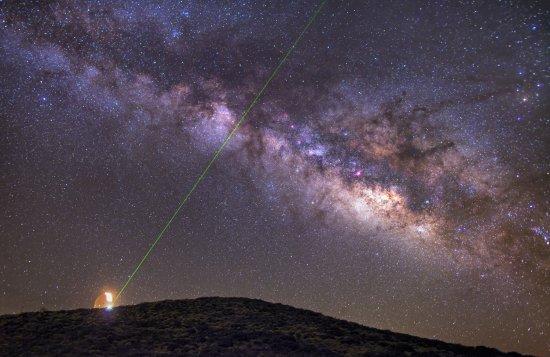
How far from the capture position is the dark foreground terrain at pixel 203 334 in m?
13.9

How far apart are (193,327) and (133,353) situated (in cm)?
300

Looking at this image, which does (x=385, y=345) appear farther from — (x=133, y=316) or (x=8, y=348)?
(x=8, y=348)

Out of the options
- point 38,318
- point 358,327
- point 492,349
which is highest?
point 38,318

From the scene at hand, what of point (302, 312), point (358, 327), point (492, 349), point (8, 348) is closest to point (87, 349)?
point (8, 348)

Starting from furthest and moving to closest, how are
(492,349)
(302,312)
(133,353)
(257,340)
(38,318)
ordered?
(302,312)
(38,318)
(492,349)
(257,340)
(133,353)

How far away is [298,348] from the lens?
1405cm

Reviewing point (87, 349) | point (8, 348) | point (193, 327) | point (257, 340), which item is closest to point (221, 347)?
point (257, 340)

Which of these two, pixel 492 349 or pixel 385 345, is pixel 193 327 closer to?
pixel 385 345

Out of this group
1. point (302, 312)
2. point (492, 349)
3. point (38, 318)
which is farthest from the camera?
point (302, 312)

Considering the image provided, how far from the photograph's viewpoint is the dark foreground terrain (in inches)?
548

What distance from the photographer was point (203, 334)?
15258 millimetres

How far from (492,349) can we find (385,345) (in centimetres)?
432

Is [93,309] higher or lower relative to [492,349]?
higher

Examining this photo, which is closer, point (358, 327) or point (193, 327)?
point (193, 327)
